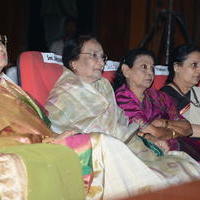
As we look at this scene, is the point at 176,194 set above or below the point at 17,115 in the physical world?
above

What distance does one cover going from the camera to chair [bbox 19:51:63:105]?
271 cm

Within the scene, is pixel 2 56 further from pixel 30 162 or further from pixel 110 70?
pixel 110 70

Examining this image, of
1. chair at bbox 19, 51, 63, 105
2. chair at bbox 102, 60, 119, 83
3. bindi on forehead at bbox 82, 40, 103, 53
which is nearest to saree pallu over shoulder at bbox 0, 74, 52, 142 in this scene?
chair at bbox 19, 51, 63, 105

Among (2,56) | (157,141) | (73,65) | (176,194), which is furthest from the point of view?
(73,65)

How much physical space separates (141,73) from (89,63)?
40cm

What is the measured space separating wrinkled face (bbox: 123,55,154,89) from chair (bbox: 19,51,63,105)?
431 millimetres

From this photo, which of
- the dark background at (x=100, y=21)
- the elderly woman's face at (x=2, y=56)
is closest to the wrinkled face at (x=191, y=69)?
the elderly woman's face at (x=2, y=56)

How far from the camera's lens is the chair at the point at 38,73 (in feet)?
8.91

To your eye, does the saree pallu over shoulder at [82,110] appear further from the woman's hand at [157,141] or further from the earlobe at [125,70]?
the earlobe at [125,70]

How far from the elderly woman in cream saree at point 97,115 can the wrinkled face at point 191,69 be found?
756 mm

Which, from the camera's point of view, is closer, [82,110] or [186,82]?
[82,110]

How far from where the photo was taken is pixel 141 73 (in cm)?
290

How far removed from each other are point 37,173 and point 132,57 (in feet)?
4.79

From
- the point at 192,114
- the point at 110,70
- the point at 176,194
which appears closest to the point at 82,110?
the point at 110,70
